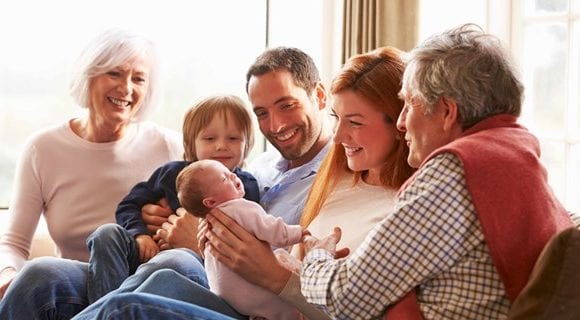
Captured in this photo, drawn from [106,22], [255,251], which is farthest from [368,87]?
[106,22]

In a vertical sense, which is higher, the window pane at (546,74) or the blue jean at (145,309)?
the window pane at (546,74)

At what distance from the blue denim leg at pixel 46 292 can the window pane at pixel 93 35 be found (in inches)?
65.7

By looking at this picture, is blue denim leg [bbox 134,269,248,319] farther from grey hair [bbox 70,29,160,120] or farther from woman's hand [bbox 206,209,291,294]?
grey hair [bbox 70,29,160,120]

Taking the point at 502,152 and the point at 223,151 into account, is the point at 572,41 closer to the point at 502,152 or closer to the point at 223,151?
the point at 223,151

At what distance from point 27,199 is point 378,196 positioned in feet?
4.49

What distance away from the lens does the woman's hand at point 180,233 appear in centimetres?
312

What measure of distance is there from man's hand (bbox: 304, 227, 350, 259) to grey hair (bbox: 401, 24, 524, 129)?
18.3 inches

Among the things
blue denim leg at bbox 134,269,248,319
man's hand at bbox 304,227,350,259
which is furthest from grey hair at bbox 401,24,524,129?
blue denim leg at bbox 134,269,248,319

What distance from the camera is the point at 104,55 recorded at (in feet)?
11.4

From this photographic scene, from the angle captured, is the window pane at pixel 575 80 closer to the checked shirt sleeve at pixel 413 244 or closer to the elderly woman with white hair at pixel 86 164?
the elderly woman with white hair at pixel 86 164

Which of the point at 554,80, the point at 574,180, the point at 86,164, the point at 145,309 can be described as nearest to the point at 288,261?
the point at 145,309

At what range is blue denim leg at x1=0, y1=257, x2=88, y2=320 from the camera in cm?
286

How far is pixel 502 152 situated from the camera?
2.01 metres

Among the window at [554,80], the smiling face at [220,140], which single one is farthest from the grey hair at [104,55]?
the window at [554,80]
